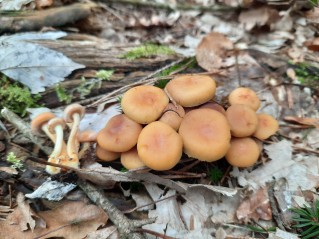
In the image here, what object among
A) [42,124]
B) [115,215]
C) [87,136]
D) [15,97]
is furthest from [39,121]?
[115,215]

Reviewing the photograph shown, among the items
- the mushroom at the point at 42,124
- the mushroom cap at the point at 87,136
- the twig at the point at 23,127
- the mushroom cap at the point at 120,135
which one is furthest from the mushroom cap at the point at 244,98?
the twig at the point at 23,127

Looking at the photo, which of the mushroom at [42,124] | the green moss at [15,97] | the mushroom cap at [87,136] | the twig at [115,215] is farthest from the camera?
the green moss at [15,97]

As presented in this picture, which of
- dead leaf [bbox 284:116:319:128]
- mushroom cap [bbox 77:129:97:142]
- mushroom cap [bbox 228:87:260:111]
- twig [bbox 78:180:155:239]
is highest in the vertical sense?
mushroom cap [bbox 228:87:260:111]

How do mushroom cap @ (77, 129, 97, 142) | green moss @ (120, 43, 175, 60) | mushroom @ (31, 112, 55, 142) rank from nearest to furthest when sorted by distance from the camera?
1. mushroom @ (31, 112, 55, 142)
2. mushroom cap @ (77, 129, 97, 142)
3. green moss @ (120, 43, 175, 60)

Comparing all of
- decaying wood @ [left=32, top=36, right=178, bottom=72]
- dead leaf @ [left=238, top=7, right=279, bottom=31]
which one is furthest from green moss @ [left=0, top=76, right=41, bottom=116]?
dead leaf @ [left=238, top=7, right=279, bottom=31]

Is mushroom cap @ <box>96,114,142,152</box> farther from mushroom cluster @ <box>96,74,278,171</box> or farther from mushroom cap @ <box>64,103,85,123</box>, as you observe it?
mushroom cap @ <box>64,103,85,123</box>

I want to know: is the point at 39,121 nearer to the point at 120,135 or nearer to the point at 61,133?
the point at 61,133

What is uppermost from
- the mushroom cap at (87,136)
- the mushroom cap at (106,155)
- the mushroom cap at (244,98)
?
the mushroom cap at (244,98)

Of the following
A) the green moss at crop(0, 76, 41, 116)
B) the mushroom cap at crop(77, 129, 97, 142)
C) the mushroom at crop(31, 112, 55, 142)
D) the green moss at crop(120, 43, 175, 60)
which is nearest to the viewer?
the mushroom at crop(31, 112, 55, 142)

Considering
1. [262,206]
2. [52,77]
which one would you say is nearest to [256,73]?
[262,206]

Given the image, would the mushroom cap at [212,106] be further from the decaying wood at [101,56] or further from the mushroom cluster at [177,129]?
the decaying wood at [101,56]
